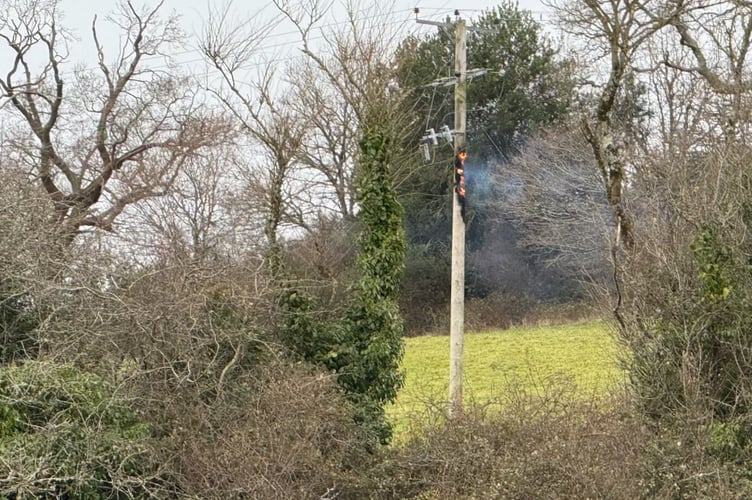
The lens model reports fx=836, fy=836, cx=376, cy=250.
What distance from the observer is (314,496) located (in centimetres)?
852

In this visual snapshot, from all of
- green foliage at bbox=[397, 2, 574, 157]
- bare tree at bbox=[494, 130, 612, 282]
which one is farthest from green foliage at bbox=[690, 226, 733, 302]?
A: green foliage at bbox=[397, 2, 574, 157]

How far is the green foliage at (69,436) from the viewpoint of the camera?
25.7 ft

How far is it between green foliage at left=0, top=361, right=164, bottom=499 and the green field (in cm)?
321

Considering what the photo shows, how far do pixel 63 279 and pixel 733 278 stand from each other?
292 inches

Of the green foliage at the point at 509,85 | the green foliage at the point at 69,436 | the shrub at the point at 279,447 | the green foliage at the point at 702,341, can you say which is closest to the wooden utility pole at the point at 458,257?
the shrub at the point at 279,447

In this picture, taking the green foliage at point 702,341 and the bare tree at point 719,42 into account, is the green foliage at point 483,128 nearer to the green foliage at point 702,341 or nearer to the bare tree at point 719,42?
the bare tree at point 719,42

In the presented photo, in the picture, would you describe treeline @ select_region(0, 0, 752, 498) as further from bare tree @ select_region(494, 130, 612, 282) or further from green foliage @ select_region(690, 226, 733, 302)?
bare tree @ select_region(494, 130, 612, 282)

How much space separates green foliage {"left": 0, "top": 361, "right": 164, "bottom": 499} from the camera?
7.84m

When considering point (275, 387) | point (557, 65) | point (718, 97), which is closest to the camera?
point (275, 387)

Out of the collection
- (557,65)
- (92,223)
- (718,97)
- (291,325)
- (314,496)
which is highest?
Result: (557,65)

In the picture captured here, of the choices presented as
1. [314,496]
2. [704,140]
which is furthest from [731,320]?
[314,496]

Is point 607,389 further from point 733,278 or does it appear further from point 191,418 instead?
point 191,418

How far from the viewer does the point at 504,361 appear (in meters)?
18.4

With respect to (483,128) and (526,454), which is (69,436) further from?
(483,128)
